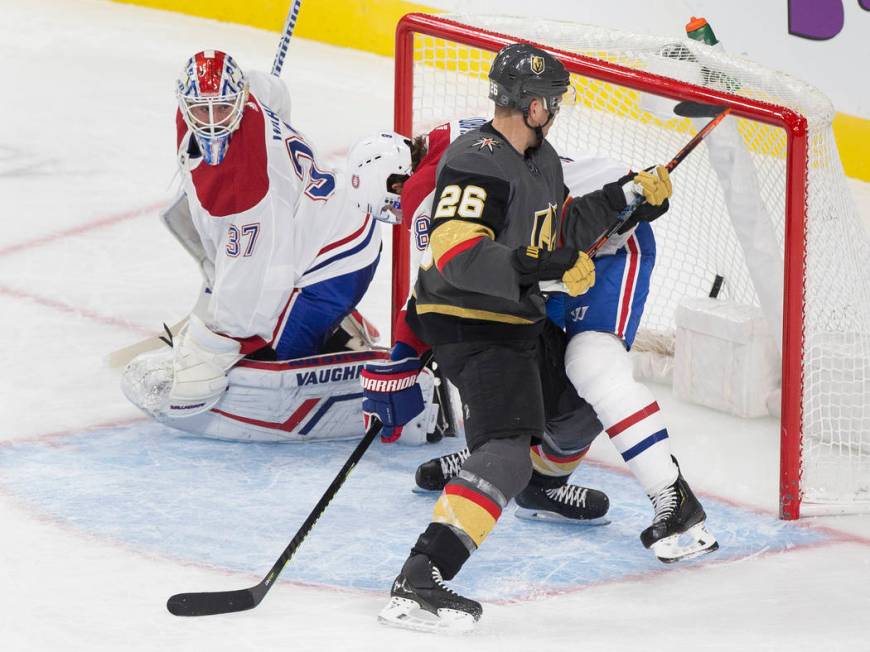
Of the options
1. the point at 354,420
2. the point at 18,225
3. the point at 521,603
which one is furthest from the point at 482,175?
the point at 18,225

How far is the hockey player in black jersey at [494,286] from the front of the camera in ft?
9.10

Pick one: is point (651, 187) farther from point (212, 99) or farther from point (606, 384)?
point (212, 99)

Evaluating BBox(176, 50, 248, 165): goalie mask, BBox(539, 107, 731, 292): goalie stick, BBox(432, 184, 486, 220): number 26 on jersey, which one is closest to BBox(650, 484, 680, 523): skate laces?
BBox(539, 107, 731, 292): goalie stick

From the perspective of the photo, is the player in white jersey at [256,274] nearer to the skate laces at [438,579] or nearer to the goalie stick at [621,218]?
the goalie stick at [621,218]

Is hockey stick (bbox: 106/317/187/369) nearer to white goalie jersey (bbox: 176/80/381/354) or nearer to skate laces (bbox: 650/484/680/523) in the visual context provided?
white goalie jersey (bbox: 176/80/381/354)

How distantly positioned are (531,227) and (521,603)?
690 millimetres

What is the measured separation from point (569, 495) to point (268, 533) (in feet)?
2.06

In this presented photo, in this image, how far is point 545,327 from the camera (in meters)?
3.19

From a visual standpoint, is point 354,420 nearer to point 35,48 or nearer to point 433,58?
point 433,58

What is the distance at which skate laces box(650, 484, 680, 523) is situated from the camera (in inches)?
119

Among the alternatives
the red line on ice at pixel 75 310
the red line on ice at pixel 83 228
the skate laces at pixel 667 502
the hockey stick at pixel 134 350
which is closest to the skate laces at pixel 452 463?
the skate laces at pixel 667 502

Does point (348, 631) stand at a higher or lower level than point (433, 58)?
lower

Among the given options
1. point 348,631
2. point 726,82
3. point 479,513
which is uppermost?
point 726,82

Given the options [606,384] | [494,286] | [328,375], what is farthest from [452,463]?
[494,286]
